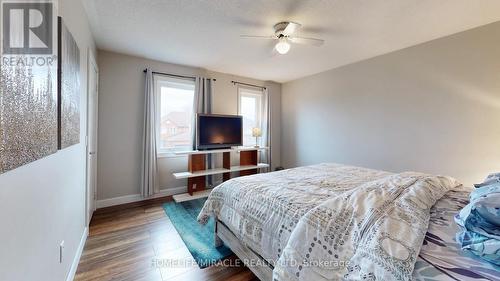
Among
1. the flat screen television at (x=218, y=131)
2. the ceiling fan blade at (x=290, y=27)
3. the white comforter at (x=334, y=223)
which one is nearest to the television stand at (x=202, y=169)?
the flat screen television at (x=218, y=131)

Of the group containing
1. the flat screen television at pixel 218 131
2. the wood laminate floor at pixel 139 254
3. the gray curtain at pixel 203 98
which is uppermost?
the gray curtain at pixel 203 98

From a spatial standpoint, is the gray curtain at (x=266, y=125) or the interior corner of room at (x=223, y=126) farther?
the gray curtain at (x=266, y=125)

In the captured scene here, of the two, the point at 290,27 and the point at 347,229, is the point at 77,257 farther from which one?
the point at 290,27

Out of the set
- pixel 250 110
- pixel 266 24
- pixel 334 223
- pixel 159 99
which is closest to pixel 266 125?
pixel 250 110

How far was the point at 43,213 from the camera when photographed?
112cm

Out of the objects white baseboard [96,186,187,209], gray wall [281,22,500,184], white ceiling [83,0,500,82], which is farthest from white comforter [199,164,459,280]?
white baseboard [96,186,187,209]

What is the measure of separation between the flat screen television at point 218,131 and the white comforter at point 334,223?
213cm

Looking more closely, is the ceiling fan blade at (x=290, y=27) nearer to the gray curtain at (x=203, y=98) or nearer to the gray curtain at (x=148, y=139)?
the gray curtain at (x=203, y=98)

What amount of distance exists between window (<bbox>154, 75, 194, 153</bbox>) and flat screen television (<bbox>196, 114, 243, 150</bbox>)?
0.25 metres

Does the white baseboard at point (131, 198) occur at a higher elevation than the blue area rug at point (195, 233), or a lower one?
higher

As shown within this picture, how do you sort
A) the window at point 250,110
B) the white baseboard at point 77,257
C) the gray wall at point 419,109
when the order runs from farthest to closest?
the window at point 250,110 → the gray wall at point 419,109 → the white baseboard at point 77,257

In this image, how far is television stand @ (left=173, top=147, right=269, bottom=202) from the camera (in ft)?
12.1

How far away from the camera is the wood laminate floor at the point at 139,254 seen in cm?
176

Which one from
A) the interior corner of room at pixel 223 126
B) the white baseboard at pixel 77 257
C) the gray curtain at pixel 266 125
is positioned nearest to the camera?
the interior corner of room at pixel 223 126
